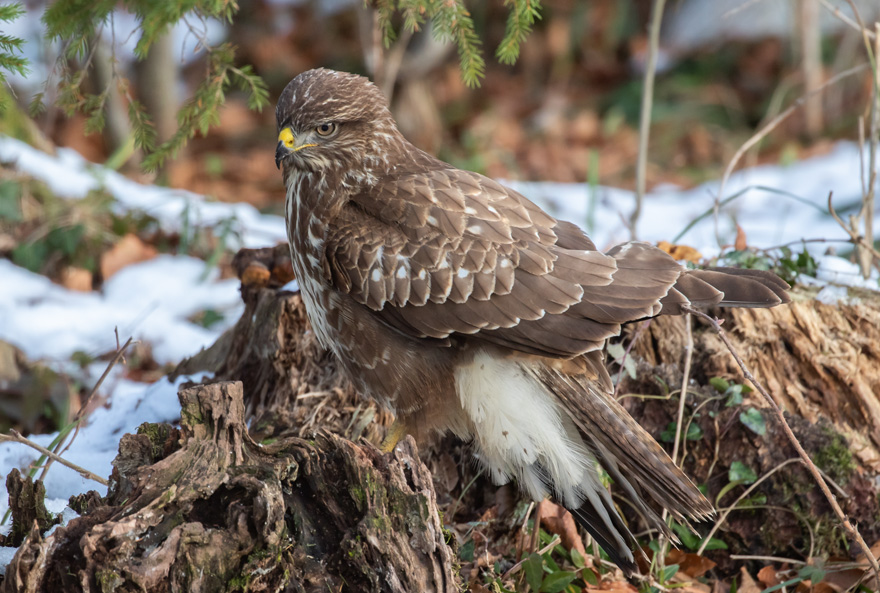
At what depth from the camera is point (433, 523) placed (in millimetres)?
2527

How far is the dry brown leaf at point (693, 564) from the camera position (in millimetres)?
3488

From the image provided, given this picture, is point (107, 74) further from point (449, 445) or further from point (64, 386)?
point (449, 445)

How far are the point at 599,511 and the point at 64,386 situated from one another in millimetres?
2964

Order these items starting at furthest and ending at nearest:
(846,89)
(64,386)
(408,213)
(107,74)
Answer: (846,89)
(107,74)
(64,386)
(408,213)

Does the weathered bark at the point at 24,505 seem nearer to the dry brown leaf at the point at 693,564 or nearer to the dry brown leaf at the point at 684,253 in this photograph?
the dry brown leaf at the point at 693,564

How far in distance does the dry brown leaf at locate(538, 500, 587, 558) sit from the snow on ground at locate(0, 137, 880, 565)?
150 cm

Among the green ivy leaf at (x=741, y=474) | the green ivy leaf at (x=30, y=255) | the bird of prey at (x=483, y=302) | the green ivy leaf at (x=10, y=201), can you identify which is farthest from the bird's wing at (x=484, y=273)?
the green ivy leaf at (x=10, y=201)

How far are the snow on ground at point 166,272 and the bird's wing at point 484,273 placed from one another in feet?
3.95

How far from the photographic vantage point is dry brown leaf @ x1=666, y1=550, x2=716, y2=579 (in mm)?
3488

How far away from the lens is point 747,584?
3.46m

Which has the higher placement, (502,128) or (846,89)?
(502,128)

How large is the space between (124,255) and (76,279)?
0.36m

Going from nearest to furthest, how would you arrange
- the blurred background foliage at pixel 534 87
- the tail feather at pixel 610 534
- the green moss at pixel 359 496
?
the green moss at pixel 359 496, the tail feather at pixel 610 534, the blurred background foliage at pixel 534 87

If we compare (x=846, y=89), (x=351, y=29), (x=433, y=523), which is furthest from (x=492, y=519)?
(x=351, y=29)
